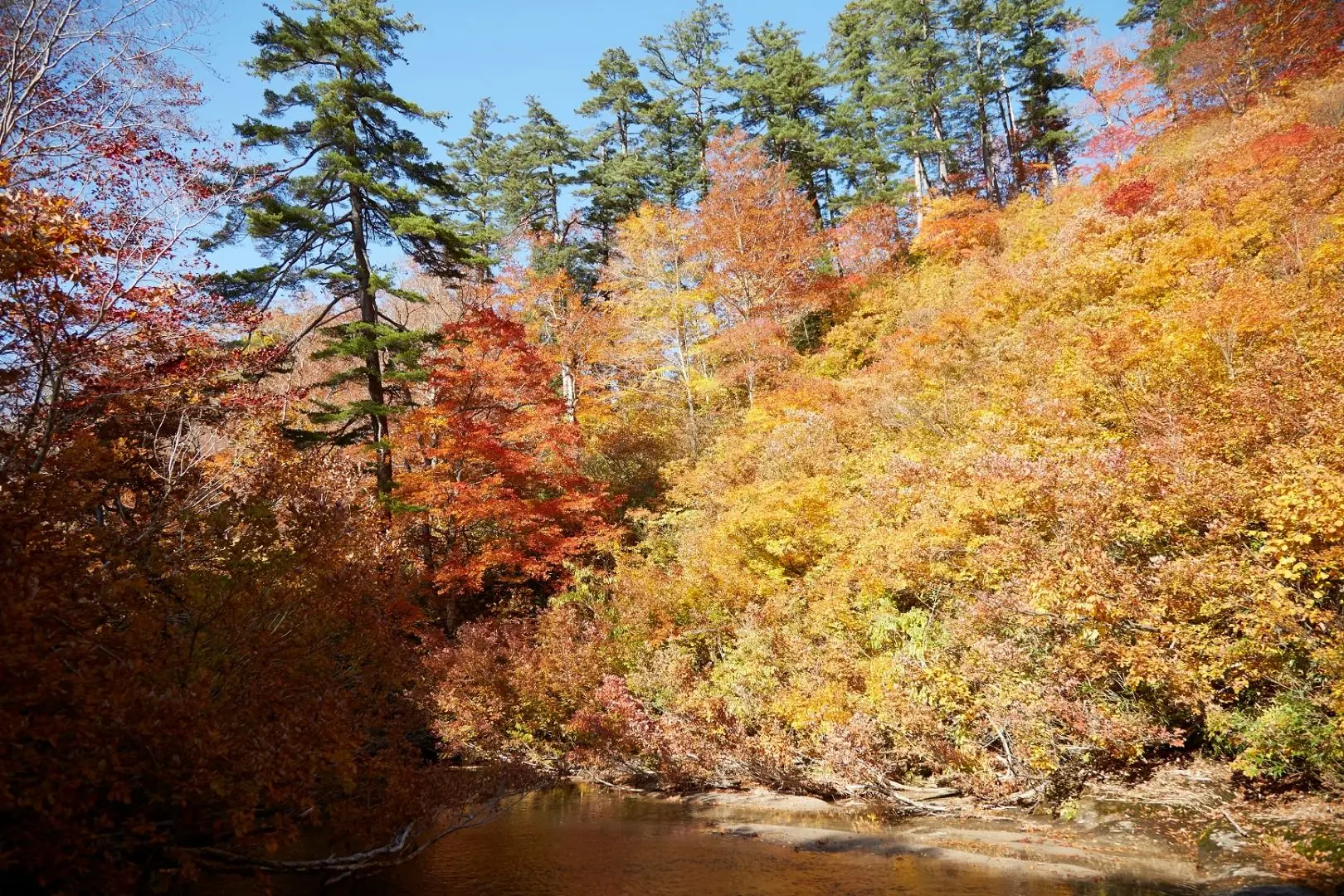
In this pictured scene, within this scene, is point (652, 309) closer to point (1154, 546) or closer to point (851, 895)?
point (1154, 546)

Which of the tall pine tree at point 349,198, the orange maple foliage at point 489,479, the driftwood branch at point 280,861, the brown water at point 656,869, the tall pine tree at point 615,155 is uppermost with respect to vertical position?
the tall pine tree at point 615,155

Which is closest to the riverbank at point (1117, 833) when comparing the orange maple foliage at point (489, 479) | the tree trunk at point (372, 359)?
the orange maple foliage at point (489, 479)

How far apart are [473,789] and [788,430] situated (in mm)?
10153

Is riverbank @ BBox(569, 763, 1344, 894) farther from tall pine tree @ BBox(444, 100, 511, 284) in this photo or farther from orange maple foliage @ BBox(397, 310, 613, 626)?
tall pine tree @ BBox(444, 100, 511, 284)

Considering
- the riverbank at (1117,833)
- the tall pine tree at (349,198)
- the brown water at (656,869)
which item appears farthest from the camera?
the tall pine tree at (349,198)

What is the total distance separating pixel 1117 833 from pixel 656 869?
19.8 feet

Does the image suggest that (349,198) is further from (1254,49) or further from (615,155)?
(1254,49)

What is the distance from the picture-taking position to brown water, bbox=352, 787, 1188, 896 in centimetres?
763

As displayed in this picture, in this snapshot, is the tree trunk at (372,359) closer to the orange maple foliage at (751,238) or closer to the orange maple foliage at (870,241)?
the orange maple foliage at (751,238)

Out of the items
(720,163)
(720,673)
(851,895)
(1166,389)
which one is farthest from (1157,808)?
(720,163)

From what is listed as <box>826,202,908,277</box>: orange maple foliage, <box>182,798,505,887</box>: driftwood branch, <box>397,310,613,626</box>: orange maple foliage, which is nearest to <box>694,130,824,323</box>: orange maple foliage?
<box>826,202,908,277</box>: orange maple foliage

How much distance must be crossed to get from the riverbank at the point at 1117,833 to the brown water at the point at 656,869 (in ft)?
1.26

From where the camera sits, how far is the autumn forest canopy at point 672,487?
6.23 meters

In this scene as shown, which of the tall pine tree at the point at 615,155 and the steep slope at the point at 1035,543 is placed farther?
the tall pine tree at the point at 615,155
